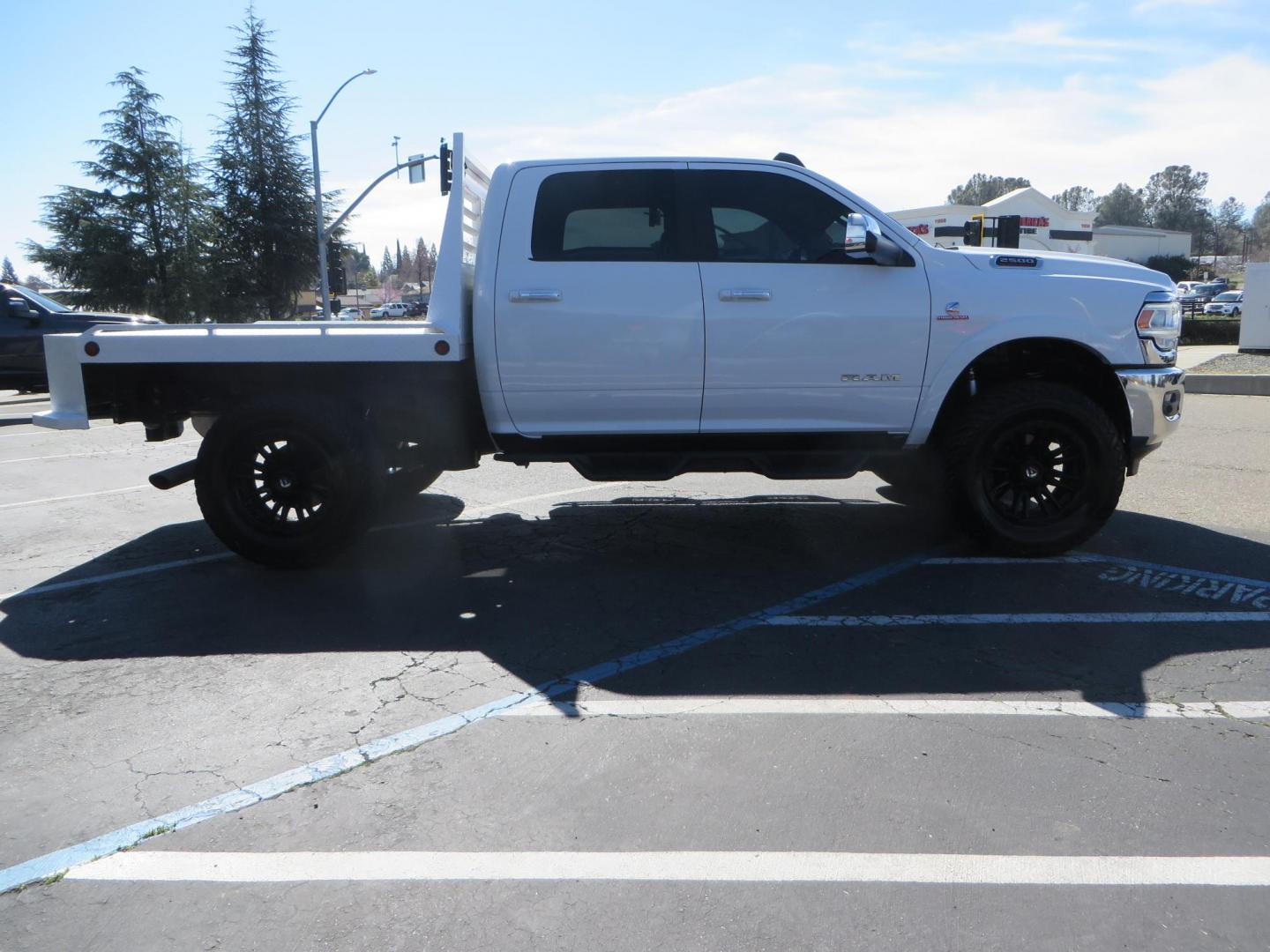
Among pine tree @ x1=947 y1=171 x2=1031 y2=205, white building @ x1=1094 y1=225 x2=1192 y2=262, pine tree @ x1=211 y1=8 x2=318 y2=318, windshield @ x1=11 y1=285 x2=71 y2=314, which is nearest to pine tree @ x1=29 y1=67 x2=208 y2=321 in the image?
pine tree @ x1=211 y1=8 x2=318 y2=318

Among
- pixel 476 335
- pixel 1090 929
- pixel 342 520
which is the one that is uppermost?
pixel 476 335

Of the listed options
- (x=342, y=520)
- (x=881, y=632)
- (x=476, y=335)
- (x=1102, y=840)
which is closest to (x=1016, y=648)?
(x=881, y=632)

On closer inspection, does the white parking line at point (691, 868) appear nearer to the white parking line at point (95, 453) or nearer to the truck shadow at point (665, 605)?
the truck shadow at point (665, 605)

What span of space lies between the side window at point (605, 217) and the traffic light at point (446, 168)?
590 millimetres

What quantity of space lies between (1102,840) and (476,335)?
3.87 m

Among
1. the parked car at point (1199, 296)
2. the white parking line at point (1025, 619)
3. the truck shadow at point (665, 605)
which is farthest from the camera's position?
the parked car at point (1199, 296)

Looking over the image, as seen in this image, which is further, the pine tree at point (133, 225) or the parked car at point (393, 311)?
the parked car at point (393, 311)

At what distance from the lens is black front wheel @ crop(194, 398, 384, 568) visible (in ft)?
17.5

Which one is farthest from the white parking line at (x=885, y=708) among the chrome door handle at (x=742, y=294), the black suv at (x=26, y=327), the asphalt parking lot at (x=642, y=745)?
the black suv at (x=26, y=327)

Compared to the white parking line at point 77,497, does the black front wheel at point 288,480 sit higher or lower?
higher

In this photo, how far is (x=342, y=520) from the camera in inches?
213

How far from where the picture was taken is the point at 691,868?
104 inches

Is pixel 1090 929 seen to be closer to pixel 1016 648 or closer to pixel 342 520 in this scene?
pixel 1016 648

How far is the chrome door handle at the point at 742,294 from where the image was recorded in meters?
5.23
